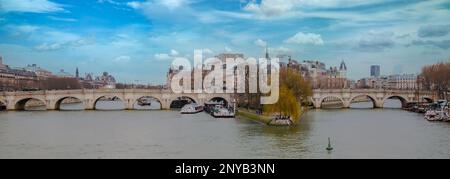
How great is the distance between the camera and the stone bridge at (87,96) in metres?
34.7

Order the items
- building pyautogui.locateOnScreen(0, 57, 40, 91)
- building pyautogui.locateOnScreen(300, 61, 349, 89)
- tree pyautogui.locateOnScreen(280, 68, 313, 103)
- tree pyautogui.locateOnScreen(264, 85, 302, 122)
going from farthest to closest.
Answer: building pyautogui.locateOnScreen(300, 61, 349, 89) < building pyautogui.locateOnScreen(0, 57, 40, 91) < tree pyautogui.locateOnScreen(280, 68, 313, 103) < tree pyautogui.locateOnScreen(264, 85, 302, 122)

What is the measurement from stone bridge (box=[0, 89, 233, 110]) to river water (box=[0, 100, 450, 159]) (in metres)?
13.0

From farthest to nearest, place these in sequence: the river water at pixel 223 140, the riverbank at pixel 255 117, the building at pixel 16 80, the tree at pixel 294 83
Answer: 1. the building at pixel 16 80
2. the tree at pixel 294 83
3. the riverbank at pixel 255 117
4. the river water at pixel 223 140

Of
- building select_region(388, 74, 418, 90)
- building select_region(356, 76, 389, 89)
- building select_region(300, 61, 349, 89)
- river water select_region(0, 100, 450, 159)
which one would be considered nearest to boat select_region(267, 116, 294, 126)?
river water select_region(0, 100, 450, 159)

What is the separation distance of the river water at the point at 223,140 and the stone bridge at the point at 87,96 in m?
13.0

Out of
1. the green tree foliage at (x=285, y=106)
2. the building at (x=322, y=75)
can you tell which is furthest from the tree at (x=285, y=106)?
the building at (x=322, y=75)

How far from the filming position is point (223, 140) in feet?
53.2

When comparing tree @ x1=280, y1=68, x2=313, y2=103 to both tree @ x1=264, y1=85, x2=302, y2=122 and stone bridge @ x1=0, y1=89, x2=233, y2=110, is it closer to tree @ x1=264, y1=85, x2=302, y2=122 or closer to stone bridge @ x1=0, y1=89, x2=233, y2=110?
tree @ x1=264, y1=85, x2=302, y2=122

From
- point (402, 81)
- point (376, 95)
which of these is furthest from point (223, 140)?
point (402, 81)

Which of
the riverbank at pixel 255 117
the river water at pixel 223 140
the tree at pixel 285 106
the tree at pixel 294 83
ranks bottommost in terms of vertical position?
the river water at pixel 223 140

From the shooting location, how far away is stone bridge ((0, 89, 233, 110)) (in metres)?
34.7

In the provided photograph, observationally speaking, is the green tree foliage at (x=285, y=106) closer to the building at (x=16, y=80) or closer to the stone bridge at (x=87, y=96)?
the stone bridge at (x=87, y=96)
